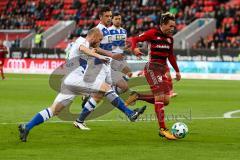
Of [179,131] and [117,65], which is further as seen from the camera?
[117,65]

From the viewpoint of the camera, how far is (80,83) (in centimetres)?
1198

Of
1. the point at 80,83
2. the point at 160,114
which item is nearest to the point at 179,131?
the point at 160,114

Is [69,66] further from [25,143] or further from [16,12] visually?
[16,12]

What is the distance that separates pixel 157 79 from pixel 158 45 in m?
0.77

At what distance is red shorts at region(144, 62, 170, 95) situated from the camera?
12328mm

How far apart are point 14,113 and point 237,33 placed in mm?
26961

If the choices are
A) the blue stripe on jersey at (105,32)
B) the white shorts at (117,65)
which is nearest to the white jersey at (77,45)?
the blue stripe on jersey at (105,32)

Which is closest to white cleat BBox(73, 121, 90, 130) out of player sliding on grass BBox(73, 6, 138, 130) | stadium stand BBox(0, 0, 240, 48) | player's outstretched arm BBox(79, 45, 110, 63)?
player sliding on grass BBox(73, 6, 138, 130)

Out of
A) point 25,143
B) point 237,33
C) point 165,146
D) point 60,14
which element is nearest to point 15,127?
point 25,143

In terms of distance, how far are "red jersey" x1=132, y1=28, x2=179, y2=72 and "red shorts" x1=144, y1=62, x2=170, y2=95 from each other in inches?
9.7

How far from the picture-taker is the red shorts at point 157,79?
12328 mm

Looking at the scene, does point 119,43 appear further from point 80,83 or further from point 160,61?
point 80,83

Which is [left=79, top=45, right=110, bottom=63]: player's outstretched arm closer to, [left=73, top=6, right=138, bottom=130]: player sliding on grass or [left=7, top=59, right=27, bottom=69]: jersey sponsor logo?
[left=73, top=6, right=138, bottom=130]: player sliding on grass

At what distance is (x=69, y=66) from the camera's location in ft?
40.4
